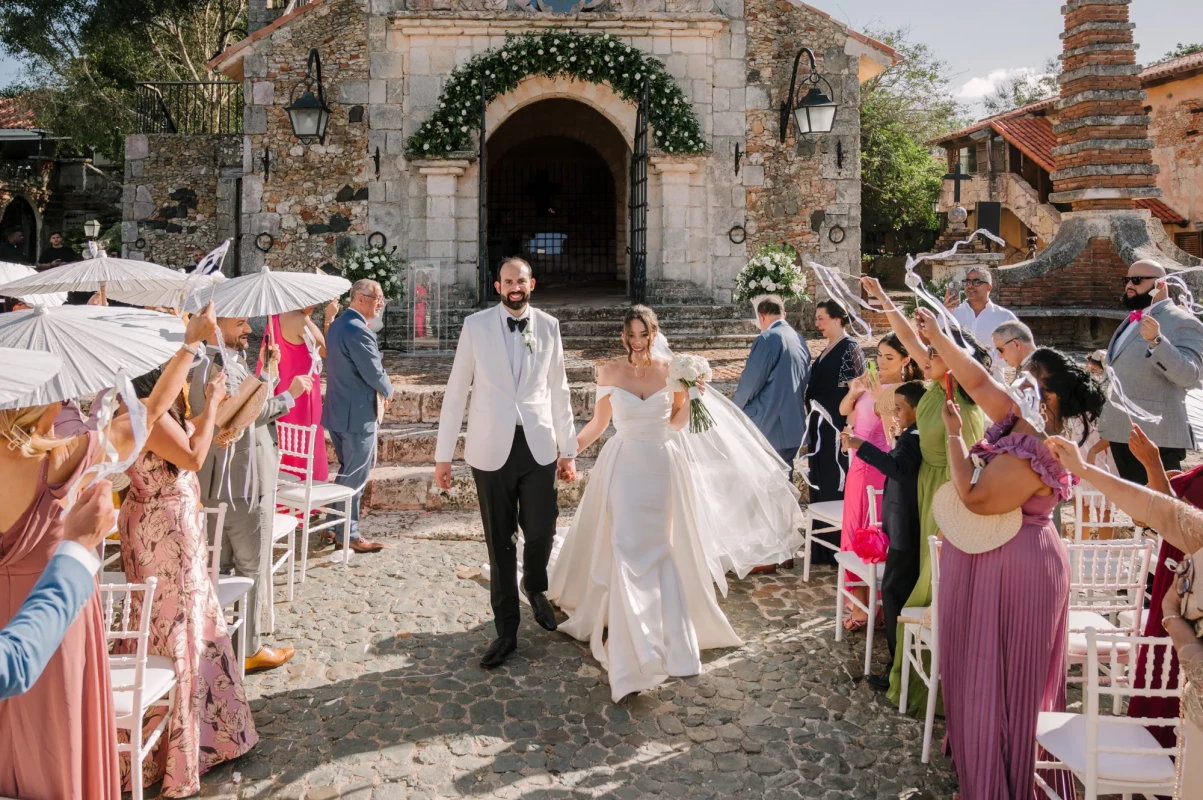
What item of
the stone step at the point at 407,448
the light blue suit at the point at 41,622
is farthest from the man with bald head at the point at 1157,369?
the light blue suit at the point at 41,622

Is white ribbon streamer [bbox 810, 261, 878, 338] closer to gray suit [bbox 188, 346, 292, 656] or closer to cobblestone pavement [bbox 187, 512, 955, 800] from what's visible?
cobblestone pavement [bbox 187, 512, 955, 800]

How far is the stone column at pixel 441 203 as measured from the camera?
1172 cm

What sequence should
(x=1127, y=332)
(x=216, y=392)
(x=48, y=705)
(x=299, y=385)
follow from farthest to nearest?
(x=1127, y=332), (x=299, y=385), (x=216, y=392), (x=48, y=705)

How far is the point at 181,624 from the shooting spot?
11.3 ft

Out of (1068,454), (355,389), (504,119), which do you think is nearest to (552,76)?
(504,119)

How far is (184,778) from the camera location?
132 inches

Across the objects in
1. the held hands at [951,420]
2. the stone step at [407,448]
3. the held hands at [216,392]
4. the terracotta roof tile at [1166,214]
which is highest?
the terracotta roof tile at [1166,214]

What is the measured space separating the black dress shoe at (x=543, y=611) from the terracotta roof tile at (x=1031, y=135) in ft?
68.7

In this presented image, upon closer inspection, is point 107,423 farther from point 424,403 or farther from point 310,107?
point 310,107

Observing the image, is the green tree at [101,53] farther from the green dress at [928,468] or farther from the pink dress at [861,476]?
the green dress at [928,468]

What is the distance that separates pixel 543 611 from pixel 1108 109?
461 inches

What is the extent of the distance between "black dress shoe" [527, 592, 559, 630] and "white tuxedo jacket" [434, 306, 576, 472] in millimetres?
817

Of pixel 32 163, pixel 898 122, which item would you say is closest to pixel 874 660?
pixel 898 122

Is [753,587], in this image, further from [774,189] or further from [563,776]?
[774,189]
